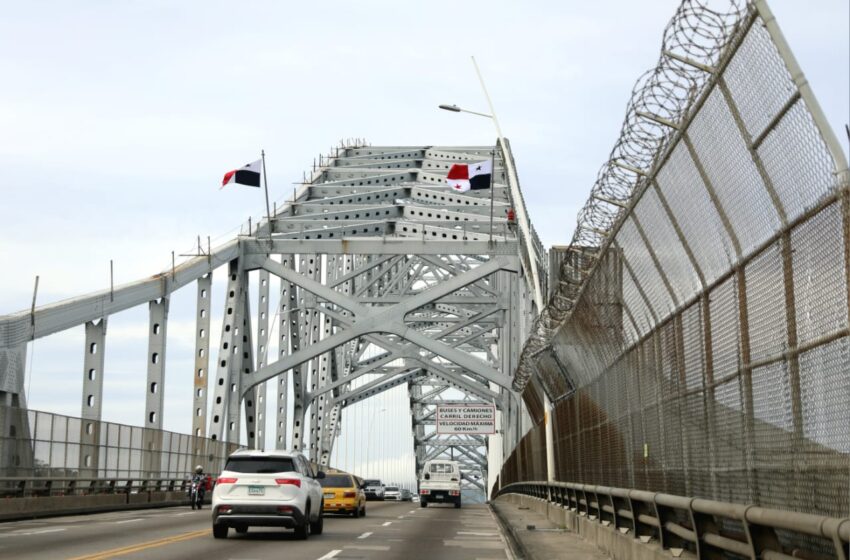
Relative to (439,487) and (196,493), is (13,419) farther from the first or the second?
(439,487)

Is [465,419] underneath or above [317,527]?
above

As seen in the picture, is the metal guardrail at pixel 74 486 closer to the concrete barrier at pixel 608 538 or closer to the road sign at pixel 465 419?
the concrete barrier at pixel 608 538

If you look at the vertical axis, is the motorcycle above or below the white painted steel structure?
below

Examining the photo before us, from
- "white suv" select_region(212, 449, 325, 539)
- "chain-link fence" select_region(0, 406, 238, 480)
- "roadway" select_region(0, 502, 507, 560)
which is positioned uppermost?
"chain-link fence" select_region(0, 406, 238, 480)

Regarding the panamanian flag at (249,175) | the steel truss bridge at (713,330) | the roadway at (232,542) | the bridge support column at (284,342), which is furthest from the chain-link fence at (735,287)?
the bridge support column at (284,342)

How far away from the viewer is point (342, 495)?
1259 inches

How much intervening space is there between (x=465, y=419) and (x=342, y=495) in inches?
1023

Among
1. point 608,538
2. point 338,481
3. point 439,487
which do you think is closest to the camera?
point 608,538

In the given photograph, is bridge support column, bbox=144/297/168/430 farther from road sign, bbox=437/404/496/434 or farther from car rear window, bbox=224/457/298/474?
Answer: car rear window, bbox=224/457/298/474

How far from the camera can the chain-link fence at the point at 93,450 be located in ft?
95.2

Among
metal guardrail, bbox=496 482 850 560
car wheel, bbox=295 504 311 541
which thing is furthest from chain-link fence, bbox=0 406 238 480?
metal guardrail, bbox=496 482 850 560

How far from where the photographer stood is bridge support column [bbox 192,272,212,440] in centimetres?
4381

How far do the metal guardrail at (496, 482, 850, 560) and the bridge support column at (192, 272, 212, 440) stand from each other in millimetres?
29577

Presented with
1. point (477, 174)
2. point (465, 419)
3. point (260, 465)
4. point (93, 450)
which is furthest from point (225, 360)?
point (260, 465)
